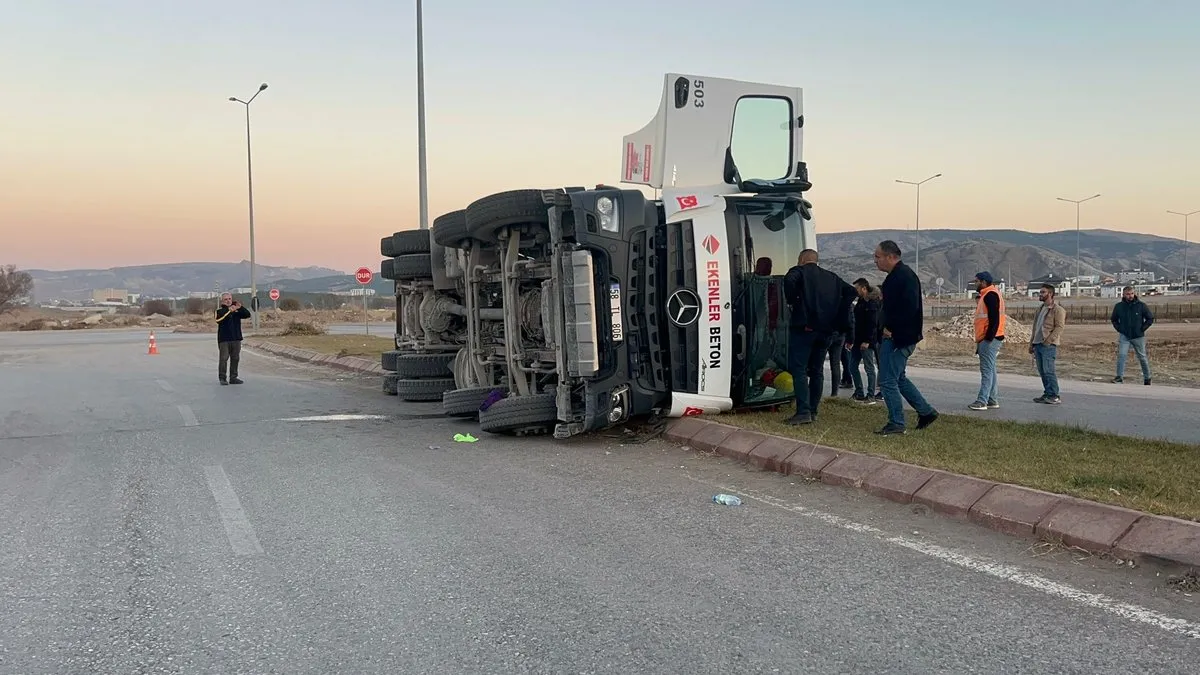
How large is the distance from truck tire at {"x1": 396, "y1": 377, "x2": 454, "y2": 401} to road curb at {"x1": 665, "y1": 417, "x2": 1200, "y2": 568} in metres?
5.28

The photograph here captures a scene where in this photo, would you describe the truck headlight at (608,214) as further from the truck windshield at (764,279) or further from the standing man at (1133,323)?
the standing man at (1133,323)

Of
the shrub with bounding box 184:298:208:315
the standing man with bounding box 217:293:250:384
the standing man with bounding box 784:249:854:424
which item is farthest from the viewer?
the shrub with bounding box 184:298:208:315

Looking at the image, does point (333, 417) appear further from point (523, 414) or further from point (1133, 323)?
point (1133, 323)

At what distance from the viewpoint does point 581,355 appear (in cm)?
807

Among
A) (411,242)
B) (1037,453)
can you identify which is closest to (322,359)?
(411,242)

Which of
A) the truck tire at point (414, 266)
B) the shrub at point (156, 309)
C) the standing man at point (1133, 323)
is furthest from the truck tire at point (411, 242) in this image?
the shrub at point (156, 309)

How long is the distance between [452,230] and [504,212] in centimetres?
135

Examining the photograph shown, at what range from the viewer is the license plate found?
8242mm

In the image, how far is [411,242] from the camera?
12.6m

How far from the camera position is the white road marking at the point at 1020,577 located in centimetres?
381

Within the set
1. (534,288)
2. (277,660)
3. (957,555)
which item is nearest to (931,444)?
(957,555)

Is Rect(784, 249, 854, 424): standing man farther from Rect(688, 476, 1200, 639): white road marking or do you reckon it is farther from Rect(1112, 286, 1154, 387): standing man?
Rect(1112, 286, 1154, 387): standing man

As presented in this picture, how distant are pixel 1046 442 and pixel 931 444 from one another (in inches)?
40.5

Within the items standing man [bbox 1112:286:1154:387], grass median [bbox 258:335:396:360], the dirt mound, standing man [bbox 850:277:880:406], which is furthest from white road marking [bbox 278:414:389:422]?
the dirt mound
